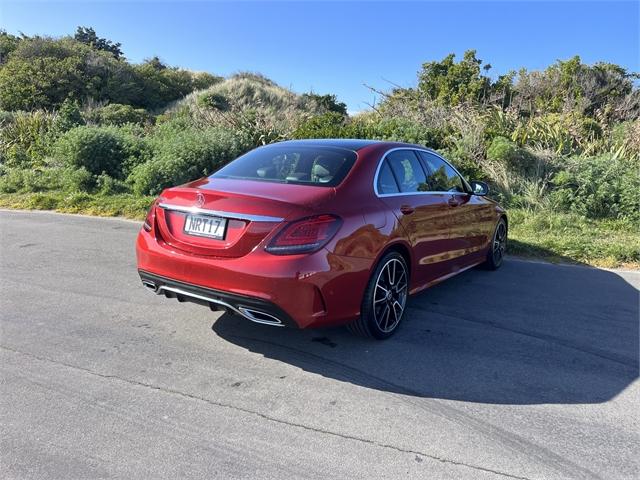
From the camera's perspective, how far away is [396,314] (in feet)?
14.2

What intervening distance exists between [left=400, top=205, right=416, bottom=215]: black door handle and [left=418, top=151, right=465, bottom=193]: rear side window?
66 centimetres

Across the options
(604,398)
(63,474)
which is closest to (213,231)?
(63,474)

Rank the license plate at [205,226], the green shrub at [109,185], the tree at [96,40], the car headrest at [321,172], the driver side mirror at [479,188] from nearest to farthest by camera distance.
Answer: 1. the license plate at [205,226]
2. the car headrest at [321,172]
3. the driver side mirror at [479,188]
4. the green shrub at [109,185]
5. the tree at [96,40]

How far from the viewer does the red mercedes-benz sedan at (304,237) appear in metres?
3.47

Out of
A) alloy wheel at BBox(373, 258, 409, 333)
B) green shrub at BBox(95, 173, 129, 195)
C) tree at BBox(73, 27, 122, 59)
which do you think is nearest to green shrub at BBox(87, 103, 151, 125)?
green shrub at BBox(95, 173, 129, 195)

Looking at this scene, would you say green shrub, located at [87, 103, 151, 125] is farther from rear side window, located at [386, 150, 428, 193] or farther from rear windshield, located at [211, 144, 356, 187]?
rear side window, located at [386, 150, 428, 193]

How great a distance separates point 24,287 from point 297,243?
360 centimetres

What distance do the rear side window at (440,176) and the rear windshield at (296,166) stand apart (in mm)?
1202

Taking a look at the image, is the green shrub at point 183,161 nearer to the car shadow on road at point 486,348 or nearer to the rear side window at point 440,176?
the rear side window at point 440,176

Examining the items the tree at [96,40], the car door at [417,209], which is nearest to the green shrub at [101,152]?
the car door at [417,209]

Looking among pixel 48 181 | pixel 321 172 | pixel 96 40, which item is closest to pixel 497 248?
pixel 321 172

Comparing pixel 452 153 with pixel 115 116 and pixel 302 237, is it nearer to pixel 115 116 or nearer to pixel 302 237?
pixel 302 237

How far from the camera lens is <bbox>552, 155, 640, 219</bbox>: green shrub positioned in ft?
32.0

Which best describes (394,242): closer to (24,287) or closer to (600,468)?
(600,468)
